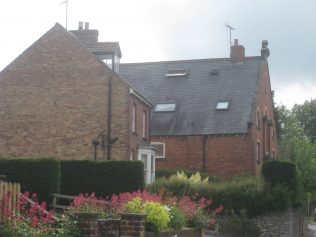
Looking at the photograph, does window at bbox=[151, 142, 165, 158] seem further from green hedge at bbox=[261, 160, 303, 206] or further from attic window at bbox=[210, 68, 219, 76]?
green hedge at bbox=[261, 160, 303, 206]

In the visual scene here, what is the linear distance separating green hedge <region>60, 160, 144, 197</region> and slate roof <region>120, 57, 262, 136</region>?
53.0 ft

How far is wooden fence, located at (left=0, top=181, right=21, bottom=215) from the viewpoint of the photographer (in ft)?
44.9

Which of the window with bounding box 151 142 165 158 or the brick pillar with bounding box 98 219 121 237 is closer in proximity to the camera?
the brick pillar with bounding box 98 219 121 237

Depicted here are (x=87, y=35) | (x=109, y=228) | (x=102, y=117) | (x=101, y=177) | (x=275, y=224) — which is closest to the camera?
(x=109, y=228)

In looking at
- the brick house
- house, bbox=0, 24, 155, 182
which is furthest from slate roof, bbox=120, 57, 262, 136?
house, bbox=0, 24, 155, 182

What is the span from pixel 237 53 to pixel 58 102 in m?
18.9

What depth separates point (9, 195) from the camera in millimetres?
14188

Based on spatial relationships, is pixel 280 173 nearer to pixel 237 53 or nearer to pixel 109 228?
pixel 237 53

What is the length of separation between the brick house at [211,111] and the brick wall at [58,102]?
11.5 meters

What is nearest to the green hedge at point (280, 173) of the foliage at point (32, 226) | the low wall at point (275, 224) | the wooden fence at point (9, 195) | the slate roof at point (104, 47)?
the low wall at point (275, 224)

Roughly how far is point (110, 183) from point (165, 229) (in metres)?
14.8

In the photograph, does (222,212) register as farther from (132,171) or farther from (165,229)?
(165,229)

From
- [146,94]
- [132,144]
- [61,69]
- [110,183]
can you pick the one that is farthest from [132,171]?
[146,94]

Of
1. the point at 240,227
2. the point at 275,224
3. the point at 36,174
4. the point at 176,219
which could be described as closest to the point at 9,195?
the point at 176,219
